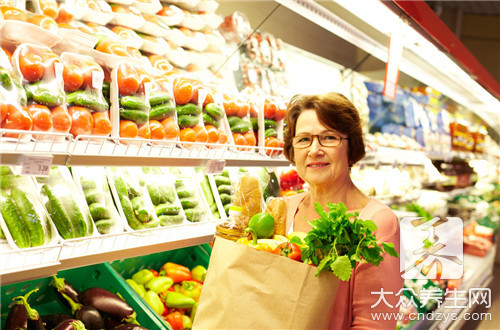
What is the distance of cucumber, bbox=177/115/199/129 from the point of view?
204 centimetres

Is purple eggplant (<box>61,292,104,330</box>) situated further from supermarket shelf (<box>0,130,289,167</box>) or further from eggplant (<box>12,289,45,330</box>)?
supermarket shelf (<box>0,130,289,167</box>)

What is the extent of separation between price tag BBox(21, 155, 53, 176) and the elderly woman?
2.94 ft

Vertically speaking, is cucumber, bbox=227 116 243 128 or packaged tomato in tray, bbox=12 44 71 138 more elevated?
packaged tomato in tray, bbox=12 44 71 138

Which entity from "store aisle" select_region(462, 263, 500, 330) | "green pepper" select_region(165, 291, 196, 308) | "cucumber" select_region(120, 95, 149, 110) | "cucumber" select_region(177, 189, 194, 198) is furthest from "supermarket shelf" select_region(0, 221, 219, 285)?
"store aisle" select_region(462, 263, 500, 330)

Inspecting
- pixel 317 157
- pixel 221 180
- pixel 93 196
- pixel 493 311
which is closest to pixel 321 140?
pixel 317 157

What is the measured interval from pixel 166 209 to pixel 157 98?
0.49m

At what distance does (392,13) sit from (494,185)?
23.0 ft

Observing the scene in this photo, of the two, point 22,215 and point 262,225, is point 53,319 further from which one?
point 262,225

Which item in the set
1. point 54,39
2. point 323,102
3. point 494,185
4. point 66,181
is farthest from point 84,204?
point 494,185

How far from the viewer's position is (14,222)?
4.94ft

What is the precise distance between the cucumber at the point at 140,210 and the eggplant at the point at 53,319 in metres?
0.46

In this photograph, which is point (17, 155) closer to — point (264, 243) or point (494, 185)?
point (264, 243)

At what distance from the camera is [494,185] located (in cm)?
854

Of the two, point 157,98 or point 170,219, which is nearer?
point 157,98
